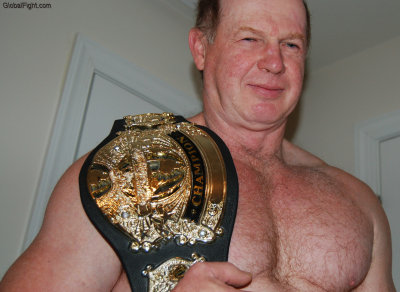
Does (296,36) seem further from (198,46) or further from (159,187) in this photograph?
(159,187)

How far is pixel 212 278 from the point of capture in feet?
2.19

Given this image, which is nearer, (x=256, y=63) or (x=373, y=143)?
(x=256, y=63)

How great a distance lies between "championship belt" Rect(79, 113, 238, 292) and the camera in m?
0.75

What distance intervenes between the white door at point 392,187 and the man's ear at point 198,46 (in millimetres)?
1041

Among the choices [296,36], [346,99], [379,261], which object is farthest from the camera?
[346,99]

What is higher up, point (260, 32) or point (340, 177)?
point (260, 32)

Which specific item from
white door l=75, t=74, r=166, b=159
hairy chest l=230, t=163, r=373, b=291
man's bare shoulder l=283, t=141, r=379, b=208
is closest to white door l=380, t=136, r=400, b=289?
man's bare shoulder l=283, t=141, r=379, b=208

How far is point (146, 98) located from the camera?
181 centimetres

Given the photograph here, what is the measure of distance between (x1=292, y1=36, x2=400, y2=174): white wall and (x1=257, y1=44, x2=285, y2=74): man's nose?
3.35ft

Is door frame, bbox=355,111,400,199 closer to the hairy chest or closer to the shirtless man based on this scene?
the shirtless man

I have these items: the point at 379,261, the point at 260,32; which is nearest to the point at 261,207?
the point at 379,261

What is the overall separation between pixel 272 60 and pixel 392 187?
1.04 meters

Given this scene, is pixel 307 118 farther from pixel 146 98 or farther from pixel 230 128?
pixel 230 128

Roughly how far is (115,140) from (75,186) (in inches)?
5.1
